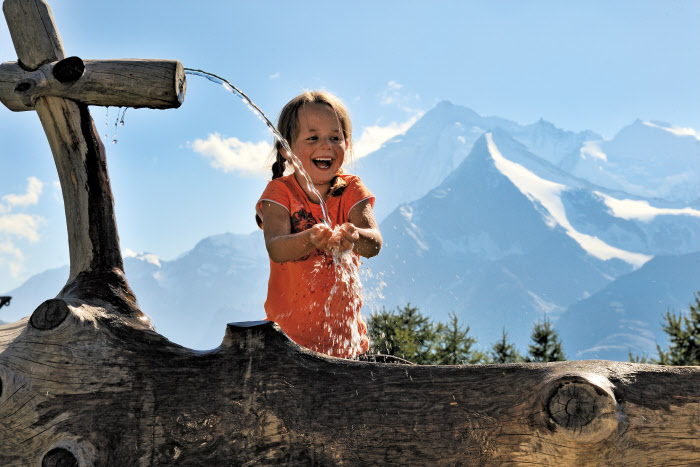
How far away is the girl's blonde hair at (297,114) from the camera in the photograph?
407cm

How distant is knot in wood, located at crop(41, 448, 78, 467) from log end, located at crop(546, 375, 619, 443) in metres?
2.00

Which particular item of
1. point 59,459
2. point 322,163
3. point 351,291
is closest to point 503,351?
point 351,291

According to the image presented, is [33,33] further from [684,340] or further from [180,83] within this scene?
[684,340]

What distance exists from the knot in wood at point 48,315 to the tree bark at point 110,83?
119cm

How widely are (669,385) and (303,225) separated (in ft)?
6.98

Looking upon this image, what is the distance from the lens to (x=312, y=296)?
375 cm

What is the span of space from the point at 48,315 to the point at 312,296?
1424 mm

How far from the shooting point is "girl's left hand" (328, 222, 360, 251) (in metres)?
3.43

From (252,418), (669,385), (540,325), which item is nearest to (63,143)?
(252,418)

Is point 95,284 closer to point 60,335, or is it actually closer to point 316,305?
point 60,335

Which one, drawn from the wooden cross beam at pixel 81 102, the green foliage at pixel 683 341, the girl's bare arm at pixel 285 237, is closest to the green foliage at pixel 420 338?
the green foliage at pixel 683 341

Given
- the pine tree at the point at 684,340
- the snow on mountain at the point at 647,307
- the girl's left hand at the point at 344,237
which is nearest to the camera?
the girl's left hand at the point at 344,237

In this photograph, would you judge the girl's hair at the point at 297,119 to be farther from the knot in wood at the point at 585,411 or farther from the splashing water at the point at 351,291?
the knot in wood at the point at 585,411

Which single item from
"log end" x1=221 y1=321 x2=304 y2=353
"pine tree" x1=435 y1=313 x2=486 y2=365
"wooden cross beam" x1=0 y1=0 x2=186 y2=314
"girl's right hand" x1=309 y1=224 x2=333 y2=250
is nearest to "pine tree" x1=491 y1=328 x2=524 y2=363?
"pine tree" x1=435 y1=313 x2=486 y2=365
